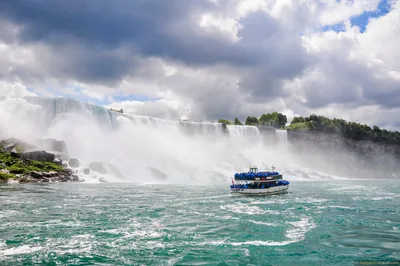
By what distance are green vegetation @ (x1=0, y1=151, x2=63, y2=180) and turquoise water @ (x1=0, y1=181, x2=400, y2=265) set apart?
23.4 m

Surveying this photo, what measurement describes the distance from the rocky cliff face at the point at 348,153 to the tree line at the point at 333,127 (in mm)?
2411

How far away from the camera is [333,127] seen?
12769 cm

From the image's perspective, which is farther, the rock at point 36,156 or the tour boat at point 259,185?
the rock at point 36,156

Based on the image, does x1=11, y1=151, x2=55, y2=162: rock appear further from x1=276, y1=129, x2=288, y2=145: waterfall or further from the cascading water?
x1=276, y1=129, x2=288, y2=145: waterfall

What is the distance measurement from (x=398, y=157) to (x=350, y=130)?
29.5 metres

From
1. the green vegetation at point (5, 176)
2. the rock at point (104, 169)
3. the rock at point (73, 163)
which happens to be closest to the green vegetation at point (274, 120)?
the rock at point (104, 169)

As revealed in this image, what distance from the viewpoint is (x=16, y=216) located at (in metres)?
22.5

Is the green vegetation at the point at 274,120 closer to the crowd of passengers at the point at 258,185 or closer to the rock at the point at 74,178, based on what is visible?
the rock at the point at 74,178

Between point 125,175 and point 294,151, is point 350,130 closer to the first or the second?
point 294,151

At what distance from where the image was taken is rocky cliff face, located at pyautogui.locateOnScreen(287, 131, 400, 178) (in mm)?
117125

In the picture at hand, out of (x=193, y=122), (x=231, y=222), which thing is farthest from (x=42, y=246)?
(x=193, y=122)

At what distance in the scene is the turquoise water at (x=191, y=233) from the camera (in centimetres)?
1420

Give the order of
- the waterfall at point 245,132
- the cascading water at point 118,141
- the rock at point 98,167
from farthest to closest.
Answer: the waterfall at point 245,132, the cascading water at point 118,141, the rock at point 98,167

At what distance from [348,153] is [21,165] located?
11682 centimetres
